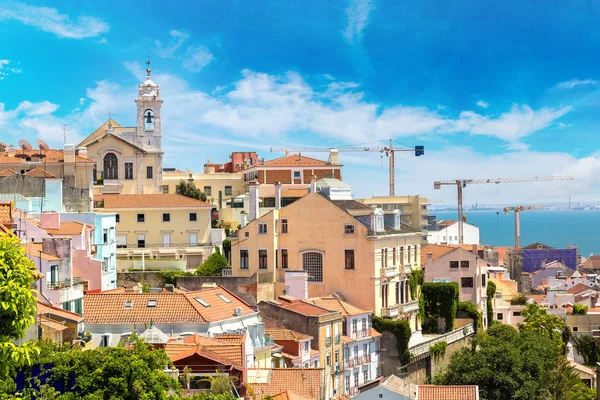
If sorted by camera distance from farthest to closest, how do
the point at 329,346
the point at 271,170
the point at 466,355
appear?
1. the point at 271,170
2. the point at 466,355
3. the point at 329,346

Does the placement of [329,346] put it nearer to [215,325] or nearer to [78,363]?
[215,325]

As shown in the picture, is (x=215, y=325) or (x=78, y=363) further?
(x=215, y=325)

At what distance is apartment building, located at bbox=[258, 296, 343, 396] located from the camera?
49188 mm

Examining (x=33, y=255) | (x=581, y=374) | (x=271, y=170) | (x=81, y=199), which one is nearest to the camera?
(x=33, y=255)

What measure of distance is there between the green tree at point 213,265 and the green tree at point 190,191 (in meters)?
20.7

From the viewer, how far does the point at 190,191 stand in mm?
91188

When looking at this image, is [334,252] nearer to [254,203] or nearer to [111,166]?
[254,203]

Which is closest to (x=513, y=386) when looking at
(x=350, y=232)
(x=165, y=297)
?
(x=350, y=232)

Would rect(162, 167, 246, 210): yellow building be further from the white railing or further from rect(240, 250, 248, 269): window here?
the white railing

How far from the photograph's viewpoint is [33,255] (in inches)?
1423

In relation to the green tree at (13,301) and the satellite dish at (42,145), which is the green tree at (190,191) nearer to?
the satellite dish at (42,145)

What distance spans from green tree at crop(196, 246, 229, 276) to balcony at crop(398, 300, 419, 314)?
479 inches

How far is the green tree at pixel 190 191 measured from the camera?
90688 millimetres

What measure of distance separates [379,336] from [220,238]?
22.5 m
